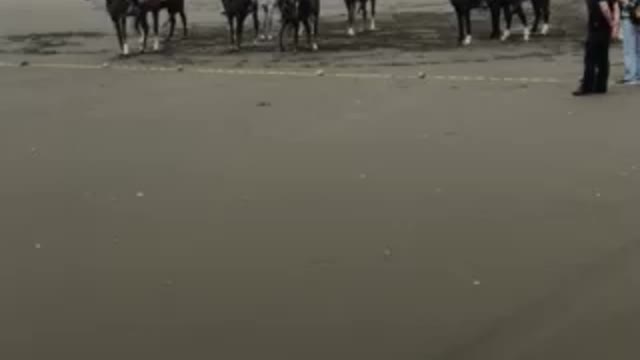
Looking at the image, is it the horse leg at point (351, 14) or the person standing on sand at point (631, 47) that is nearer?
the person standing on sand at point (631, 47)

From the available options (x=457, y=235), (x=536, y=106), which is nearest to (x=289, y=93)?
(x=536, y=106)

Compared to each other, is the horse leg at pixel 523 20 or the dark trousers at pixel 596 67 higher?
the dark trousers at pixel 596 67

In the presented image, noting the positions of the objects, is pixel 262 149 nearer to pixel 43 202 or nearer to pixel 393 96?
pixel 43 202

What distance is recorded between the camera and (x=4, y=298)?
6762 mm

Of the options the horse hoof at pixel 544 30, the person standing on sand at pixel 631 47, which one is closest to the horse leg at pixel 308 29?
the horse hoof at pixel 544 30

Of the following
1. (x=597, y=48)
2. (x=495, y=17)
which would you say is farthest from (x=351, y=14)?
(x=597, y=48)

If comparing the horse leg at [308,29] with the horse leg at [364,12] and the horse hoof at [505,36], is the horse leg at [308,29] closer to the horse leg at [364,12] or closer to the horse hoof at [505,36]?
the horse leg at [364,12]

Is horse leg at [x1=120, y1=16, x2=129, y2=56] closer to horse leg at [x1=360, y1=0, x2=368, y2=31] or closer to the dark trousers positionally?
horse leg at [x1=360, y1=0, x2=368, y2=31]

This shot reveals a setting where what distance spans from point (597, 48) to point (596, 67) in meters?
0.31

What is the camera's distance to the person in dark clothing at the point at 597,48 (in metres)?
15.1

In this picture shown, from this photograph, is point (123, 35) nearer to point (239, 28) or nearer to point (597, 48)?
point (239, 28)

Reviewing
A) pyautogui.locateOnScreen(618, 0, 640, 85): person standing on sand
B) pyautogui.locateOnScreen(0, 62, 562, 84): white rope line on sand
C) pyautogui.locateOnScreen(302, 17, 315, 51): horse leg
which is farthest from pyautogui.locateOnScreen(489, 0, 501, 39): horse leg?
pyautogui.locateOnScreen(618, 0, 640, 85): person standing on sand

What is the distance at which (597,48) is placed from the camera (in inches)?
601

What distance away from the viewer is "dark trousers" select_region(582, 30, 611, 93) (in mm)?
15055
